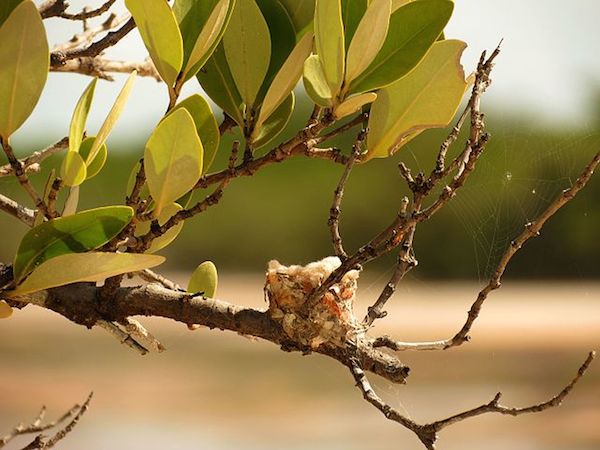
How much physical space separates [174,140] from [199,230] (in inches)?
160

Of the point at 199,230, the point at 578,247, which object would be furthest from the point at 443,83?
the point at 199,230

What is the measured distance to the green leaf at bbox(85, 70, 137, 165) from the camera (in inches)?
9.9

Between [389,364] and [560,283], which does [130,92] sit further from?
[560,283]

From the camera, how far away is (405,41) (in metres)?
0.26

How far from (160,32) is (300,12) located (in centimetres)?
6

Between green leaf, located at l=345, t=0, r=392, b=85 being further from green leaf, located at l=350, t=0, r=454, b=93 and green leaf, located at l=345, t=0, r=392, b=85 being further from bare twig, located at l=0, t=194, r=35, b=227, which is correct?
bare twig, located at l=0, t=194, r=35, b=227

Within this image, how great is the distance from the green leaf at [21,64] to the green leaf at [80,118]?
0.02m

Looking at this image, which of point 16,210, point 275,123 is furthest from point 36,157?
point 275,123

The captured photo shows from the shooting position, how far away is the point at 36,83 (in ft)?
0.78

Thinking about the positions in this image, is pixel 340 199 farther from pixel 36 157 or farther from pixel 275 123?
pixel 36 157

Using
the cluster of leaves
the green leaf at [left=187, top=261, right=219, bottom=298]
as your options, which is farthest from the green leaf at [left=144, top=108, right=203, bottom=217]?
the green leaf at [left=187, top=261, right=219, bottom=298]

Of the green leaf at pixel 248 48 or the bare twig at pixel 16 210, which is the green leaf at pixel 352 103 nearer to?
the green leaf at pixel 248 48

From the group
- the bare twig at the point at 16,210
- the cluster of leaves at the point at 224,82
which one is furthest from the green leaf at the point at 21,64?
the bare twig at the point at 16,210

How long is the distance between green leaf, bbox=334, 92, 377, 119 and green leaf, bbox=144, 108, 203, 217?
42 mm
